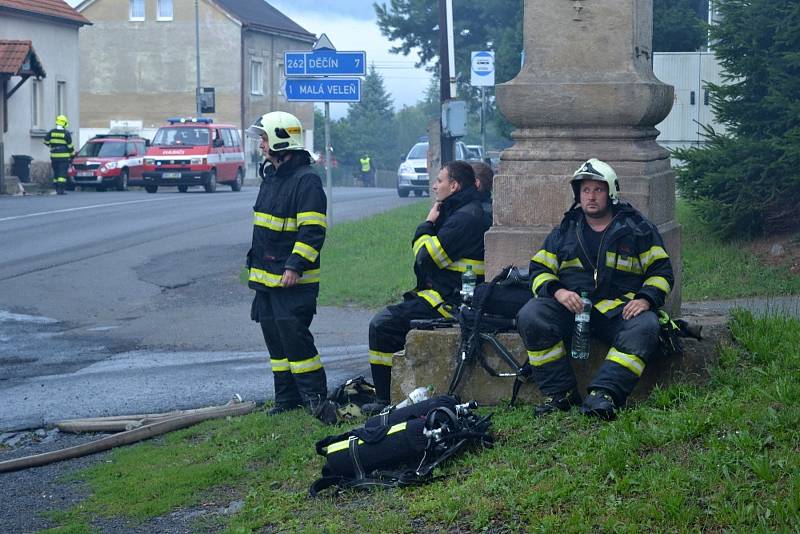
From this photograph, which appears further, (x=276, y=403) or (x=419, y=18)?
(x=419, y=18)

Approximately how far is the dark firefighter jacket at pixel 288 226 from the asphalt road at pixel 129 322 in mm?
1534

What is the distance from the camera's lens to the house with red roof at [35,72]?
38.8m

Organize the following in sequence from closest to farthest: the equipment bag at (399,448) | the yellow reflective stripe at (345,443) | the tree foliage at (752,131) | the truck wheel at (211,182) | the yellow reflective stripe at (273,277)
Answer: the equipment bag at (399,448) < the yellow reflective stripe at (345,443) < the yellow reflective stripe at (273,277) < the tree foliage at (752,131) < the truck wheel at (211,182)

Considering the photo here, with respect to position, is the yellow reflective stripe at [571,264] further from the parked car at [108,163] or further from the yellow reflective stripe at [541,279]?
the parked car at [108,163]

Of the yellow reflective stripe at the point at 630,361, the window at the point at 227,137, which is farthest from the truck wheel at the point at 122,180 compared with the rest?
the yellow reflective stripe at the point at 630,361

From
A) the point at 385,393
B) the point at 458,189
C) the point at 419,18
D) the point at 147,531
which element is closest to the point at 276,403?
the point at 385,393

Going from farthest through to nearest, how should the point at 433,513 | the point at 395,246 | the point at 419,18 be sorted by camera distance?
the point at 419,18 < the point at 395,246 < the point at 433,513

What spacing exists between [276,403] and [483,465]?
9.60 ft

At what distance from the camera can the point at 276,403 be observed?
27.1ft

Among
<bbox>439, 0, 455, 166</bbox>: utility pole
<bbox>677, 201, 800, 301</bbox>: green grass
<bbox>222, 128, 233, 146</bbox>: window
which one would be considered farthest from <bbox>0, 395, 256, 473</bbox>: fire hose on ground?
<bbox>222, 128, 233, 146</bbox>: window

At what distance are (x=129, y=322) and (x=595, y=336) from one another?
328 inches

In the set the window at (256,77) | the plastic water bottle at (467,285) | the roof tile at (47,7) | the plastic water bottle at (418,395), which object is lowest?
the plastic water bottle at (418,395)

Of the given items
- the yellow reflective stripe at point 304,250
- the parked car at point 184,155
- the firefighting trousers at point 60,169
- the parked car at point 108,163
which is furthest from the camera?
the parked car at point 108,163

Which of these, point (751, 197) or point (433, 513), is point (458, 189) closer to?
point (433, 513)
